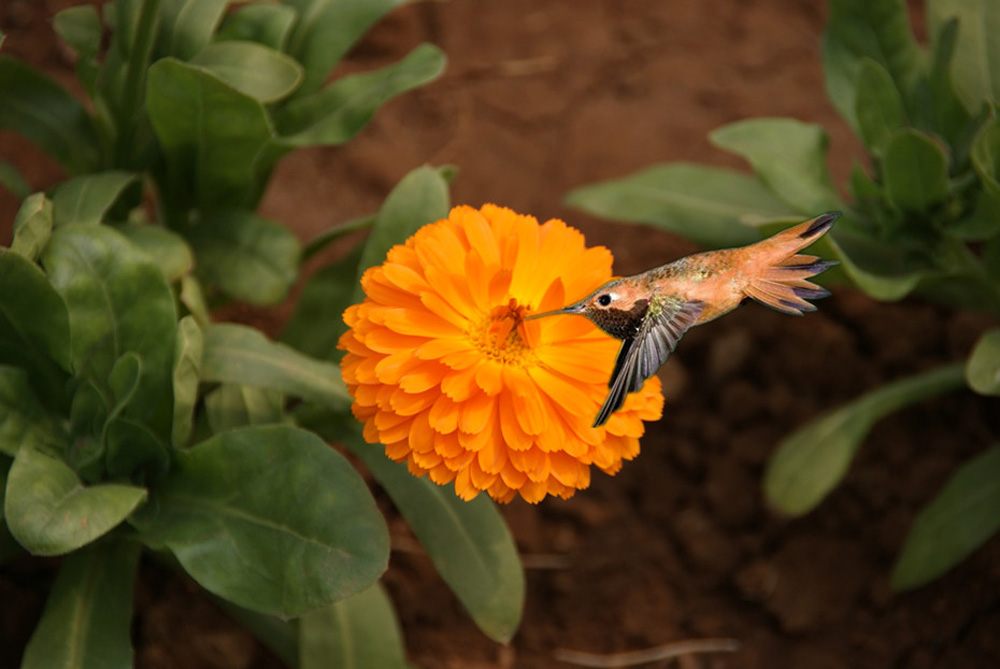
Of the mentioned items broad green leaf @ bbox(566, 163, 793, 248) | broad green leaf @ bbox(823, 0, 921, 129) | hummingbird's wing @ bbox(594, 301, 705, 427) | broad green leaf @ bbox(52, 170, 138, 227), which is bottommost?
broad green leaf @ bbox(566, 163, 793, 248)

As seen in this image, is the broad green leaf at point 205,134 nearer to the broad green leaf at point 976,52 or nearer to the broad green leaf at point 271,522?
the broad green leaf at point 271,522

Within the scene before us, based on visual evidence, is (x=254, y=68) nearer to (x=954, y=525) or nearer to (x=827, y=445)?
(x=827, y=445)

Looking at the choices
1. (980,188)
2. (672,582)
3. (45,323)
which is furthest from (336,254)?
(980,188)

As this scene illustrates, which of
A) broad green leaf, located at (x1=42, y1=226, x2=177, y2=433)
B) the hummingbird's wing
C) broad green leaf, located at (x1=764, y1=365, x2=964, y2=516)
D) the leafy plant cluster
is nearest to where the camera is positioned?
the hummingbird's wing

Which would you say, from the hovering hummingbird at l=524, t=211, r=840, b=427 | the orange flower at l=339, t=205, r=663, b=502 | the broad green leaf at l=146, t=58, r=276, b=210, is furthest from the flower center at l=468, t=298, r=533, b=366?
the broad green leaf at l=146, t=58, r=276, b=210

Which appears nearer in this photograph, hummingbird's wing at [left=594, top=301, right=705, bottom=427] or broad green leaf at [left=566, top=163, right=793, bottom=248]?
hummingbird's wing at [left=594, top=301, right=705, bottom=427]

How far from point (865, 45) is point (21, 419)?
166 cm

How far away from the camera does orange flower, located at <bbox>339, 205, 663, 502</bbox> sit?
0.92 meters

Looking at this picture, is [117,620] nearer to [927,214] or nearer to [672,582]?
[672,582]

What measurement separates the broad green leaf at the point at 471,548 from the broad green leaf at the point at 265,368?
175 mm

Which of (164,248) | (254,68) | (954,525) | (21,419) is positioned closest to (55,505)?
(21,419)

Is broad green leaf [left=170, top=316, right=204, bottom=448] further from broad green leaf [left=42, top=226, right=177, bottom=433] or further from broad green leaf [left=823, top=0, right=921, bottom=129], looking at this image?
broad green leaf [left=823, top=0, right=921, bottom=129]

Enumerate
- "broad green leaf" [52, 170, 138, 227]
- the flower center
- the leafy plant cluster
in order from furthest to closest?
"broad green leaf" [52, 170, 138, 227] → the leafy plant cluster → the flower center

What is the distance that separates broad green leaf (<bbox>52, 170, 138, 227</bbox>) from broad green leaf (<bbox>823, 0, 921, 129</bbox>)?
136 centimetres
